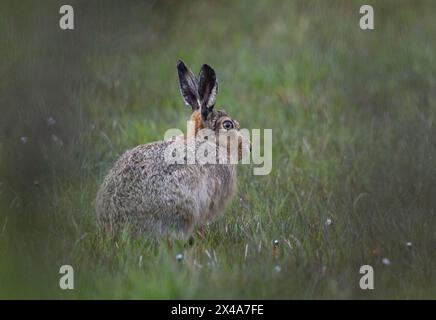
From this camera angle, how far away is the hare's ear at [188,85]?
5.65 meters

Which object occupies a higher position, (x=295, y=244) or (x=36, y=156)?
(x=36, y=156)

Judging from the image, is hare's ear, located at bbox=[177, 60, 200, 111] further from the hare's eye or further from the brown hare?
the hare's eye

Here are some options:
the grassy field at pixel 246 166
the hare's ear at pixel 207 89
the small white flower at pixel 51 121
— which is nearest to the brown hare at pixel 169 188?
the hare's ear at pixel 207 89

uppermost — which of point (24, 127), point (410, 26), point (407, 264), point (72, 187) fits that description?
point (410, 26)

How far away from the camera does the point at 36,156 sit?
571 cm

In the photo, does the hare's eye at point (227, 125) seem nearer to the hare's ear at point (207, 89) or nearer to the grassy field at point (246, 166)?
the hare's ear at point (207, 89)

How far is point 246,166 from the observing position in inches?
262

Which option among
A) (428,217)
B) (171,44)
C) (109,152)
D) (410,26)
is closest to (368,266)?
(428,217)

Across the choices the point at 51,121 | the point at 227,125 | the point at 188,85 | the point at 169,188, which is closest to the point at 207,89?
the point at 188,85

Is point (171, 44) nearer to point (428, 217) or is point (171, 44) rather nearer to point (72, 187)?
point (72, 187)

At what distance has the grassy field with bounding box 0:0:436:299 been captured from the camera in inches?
185

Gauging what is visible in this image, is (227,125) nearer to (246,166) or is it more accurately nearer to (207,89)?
(207,89)

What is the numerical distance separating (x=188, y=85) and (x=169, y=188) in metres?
0.88

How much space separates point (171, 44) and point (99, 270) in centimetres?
503
